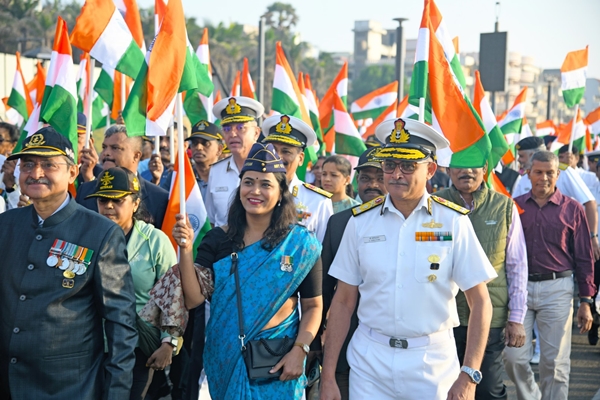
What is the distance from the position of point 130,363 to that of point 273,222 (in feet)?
3.80

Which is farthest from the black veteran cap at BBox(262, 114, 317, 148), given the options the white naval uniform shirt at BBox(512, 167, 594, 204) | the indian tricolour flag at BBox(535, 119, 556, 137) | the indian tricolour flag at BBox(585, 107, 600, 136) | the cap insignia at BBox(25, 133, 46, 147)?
the indian tricolour flag at BBox(535, 119, 556, 137)

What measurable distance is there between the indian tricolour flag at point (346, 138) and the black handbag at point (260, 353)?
19.2ft

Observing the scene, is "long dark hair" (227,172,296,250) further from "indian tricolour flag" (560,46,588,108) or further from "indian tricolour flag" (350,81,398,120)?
"indian tricolour flag" (350,81,398,120)

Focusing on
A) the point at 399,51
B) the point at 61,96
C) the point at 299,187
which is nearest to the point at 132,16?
the point at 61,96

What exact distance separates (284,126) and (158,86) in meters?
1.63

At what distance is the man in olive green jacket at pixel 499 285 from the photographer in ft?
19.0

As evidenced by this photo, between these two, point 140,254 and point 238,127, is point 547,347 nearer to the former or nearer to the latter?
point 238,127

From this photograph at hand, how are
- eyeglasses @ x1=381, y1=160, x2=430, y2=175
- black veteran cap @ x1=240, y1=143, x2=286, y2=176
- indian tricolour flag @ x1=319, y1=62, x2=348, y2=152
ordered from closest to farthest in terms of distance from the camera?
eyeglasses @ x1=381, y1=160, x2=430, y2=175, black veteran cap @ x1=240, y1=143, x2=286, y2=176, indian tricolour flag @ x1=319, y1=62, x2=348, y2=152

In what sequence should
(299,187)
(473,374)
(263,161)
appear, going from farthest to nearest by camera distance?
(299,187), (263,161), (473,374)

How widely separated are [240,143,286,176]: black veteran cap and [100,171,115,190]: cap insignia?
0.99 meters

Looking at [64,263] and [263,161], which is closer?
[64,263]

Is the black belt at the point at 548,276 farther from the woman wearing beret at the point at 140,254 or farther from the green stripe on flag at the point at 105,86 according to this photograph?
the green stripe on flag at the point at 105,86

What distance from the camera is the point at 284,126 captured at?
649 centimetres

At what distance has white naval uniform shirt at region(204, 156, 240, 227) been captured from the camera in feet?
22.6
